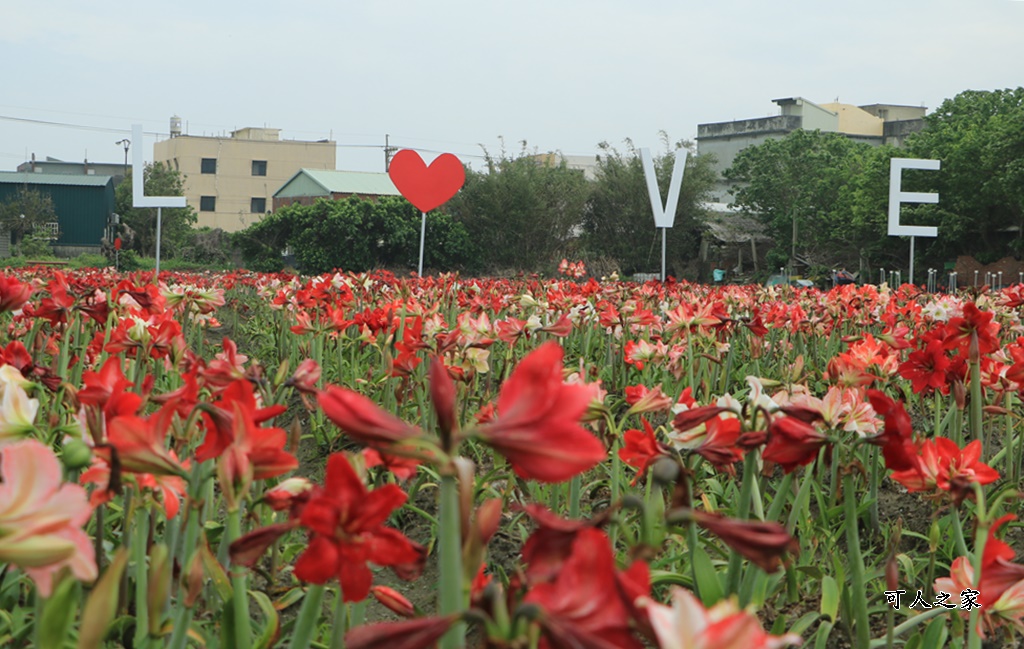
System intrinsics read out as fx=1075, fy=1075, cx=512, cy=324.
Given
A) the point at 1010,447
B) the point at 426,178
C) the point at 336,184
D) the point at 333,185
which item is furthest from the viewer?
the point at 336,184

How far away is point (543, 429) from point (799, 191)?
4235 centimetres

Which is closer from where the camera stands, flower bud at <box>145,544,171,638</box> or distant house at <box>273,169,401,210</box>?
flower bud at <box>145,544,171,638</box>

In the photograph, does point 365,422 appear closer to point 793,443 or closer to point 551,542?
point 551,542

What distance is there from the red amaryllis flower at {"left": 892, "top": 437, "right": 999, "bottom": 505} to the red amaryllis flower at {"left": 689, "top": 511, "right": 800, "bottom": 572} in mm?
863

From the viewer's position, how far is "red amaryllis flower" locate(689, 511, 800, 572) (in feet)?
2.94

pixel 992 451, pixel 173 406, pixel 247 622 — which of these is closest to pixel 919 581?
pixel 992 451

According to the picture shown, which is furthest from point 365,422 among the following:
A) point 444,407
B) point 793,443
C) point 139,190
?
point 139,190

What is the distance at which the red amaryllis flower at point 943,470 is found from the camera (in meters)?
1.75

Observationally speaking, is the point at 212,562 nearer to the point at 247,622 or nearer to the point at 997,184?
the point at 247,622

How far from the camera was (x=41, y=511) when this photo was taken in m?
0.97

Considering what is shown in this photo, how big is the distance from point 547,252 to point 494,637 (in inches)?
1441

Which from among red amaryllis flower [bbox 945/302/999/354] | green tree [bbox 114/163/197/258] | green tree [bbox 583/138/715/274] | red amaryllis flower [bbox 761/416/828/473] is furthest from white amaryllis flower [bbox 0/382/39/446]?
green tree [bbox 114/163/197/258]

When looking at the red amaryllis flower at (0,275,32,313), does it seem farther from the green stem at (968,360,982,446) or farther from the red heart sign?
the red heart sign

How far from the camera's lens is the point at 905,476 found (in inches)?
69.2
